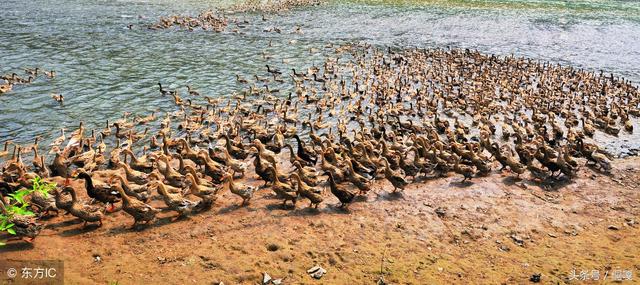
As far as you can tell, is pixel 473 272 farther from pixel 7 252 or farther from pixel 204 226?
pixel 7 252

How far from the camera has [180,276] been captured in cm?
1195

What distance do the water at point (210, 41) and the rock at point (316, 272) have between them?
17256 millimetres

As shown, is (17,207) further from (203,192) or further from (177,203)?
(203,192)

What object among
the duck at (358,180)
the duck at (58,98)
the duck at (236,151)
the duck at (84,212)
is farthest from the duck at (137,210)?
the duck at (58,98)

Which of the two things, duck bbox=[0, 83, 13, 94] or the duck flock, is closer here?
the duck flock

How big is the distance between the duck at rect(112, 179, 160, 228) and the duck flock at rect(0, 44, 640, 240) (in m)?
0.04

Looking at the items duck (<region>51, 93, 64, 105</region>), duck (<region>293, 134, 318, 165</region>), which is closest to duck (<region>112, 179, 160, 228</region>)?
duck (<region>293, 134, 318, 165</region>)

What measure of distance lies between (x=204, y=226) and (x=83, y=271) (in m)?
3.57

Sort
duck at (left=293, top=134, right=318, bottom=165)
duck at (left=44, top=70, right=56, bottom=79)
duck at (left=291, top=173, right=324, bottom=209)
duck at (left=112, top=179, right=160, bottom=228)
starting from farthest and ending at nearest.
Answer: duck at (left=44, top=70, right=56, bottom=79)
duck at (left=293, top=134, right=318, bottom=165)
duck at (left=291, top=173, right=324, bottom=209)
duck at (left=112, top=179, right=160, bottom=228)

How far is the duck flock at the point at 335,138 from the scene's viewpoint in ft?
53.5

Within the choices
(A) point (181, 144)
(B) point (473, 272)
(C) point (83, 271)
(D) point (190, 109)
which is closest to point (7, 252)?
(C) point (83, 271)

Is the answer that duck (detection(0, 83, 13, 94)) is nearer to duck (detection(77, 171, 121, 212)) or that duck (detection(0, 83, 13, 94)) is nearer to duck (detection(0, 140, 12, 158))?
duck (detection(0, 140, 12, 158))

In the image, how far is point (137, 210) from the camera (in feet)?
46.4

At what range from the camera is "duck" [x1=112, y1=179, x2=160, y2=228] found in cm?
1412
